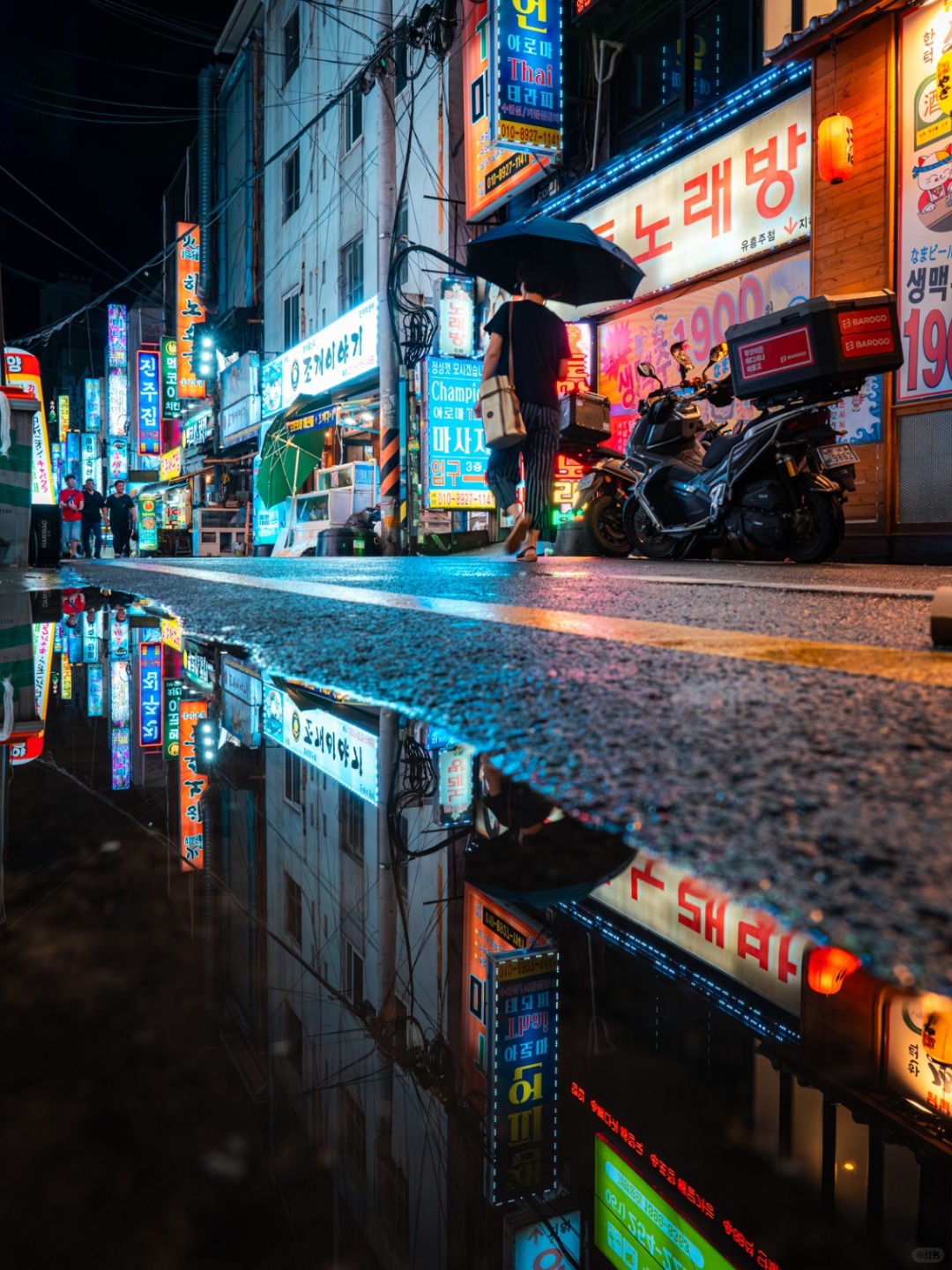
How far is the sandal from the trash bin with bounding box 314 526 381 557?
25.1 ft

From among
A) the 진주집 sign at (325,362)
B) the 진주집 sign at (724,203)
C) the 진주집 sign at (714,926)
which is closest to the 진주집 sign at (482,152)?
the 진주집 sign at (724,203)

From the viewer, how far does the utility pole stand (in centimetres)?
1248

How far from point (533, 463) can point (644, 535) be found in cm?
187

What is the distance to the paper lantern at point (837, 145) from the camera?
747 centimetres

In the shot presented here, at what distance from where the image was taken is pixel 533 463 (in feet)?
19.7

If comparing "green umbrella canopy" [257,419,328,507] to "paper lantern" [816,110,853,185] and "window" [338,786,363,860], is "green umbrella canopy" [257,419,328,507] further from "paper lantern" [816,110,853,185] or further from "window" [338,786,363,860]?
"window" [338,786,363,860]

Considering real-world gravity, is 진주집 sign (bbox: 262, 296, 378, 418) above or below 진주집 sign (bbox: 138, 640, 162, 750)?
above

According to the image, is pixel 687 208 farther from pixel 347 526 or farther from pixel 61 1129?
pixel 61 1129

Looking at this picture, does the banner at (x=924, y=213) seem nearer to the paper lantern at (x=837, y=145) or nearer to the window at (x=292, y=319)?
the paper lantern at (x=837, y=145)

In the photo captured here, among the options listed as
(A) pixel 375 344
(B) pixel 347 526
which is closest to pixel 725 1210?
(B) pixel 347 526

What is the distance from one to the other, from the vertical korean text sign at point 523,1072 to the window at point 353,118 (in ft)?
58.7

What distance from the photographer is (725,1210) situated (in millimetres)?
411

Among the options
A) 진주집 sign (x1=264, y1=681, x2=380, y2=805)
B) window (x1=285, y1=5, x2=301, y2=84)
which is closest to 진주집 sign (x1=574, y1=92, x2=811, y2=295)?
진주집 sign (x1=264, y1=681, x2=380, y2=805)

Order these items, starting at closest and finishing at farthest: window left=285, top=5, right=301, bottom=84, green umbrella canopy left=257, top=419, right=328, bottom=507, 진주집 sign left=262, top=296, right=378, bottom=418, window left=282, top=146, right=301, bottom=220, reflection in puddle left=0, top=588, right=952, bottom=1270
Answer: reflection in puddle left=0, top=588, right=952, bottom=1270, 진주집 sign left=262, top=296, right=378, bottom=418, green umbrella canopy left=257, top=419, right=328, bottom=507, window left=285, top=5, right=301, bottom=84, window left=282, top=146, right=301, bottom=220
